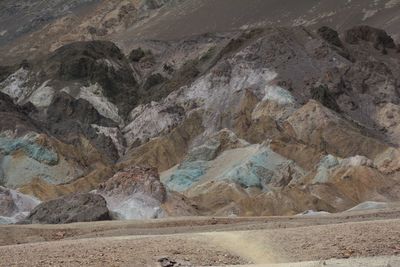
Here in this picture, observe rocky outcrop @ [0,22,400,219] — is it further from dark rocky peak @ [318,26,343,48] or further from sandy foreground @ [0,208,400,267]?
sandy foreground @ [0,208,400,267]

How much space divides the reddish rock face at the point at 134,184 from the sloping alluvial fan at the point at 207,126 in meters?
0.11

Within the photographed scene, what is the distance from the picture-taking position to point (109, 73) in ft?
390

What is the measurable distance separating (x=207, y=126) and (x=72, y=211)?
2073 inches

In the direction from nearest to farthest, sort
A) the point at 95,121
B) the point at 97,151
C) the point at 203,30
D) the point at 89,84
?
the point at 97,151
the point at 95,121
the point at 89,84
the point at 203,30

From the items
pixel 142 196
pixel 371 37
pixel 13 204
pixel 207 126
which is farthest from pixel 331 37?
pixel 13 204

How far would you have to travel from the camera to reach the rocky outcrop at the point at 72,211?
38.8 meters

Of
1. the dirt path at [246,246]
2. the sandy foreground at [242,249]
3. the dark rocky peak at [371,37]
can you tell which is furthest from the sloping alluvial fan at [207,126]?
the sandy foreground at [242,249]

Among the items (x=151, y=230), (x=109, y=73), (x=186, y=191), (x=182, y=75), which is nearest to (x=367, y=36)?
(x=182, y=75)

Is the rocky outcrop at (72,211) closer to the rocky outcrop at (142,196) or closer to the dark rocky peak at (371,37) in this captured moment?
the rocky outcrop at (142,196)

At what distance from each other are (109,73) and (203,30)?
4173 centimetres

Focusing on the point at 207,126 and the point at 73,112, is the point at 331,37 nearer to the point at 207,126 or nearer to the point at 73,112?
the point at 207,126

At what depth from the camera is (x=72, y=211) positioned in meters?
39.5

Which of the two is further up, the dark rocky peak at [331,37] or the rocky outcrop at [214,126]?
the rocky outcrop at [214,126]

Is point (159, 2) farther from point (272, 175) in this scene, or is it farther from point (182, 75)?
point (272, 175)
